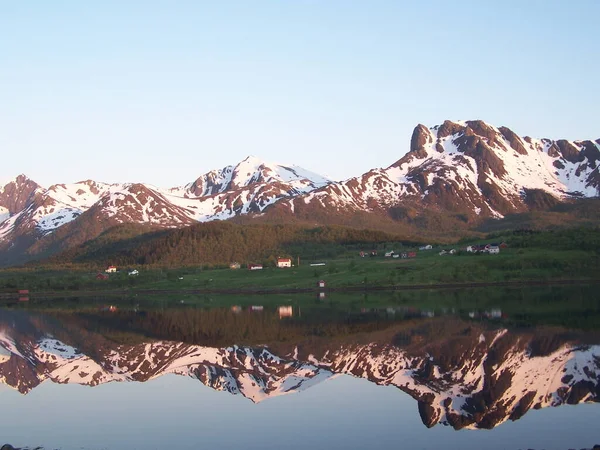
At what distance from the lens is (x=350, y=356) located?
45.0m

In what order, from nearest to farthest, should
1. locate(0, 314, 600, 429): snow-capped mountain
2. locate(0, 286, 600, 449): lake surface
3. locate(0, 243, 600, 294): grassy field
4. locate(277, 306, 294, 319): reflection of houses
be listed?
locate(0, 286, 600, 449): lake surface → locate(0, 314, 600, 429): snow-capped mountain → locate(277, 306, 294, 319): reflection of houses → locate(0, 243, 600, 294): grassy field

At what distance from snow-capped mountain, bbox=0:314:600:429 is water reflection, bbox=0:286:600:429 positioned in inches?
2.3

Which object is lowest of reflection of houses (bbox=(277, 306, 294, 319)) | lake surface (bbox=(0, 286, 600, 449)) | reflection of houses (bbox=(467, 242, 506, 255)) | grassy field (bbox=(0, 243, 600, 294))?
lake surface (bbox=(0, 286, 600, 449))

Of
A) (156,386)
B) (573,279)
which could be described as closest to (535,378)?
(156,386)

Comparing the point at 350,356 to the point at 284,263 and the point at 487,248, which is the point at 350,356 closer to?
the point at 487,248

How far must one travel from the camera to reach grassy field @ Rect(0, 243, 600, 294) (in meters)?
108

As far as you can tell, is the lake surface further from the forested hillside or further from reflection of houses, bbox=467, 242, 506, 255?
the forested hillside

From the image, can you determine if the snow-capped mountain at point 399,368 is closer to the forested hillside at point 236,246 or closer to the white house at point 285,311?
the white house at point 285,311

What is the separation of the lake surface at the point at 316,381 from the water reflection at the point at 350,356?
122 millimetres

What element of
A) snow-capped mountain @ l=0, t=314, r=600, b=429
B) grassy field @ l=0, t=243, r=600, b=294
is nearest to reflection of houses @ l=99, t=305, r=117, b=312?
grassy field @ l=0, t=243, r=600, b=294

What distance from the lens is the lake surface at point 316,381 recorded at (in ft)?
91.7

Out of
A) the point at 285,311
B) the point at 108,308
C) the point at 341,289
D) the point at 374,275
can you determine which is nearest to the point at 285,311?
the point at 285,311

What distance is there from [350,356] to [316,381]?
23.0 ft

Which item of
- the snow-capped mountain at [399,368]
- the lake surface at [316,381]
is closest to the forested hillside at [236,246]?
the lake surface at [316,381]
